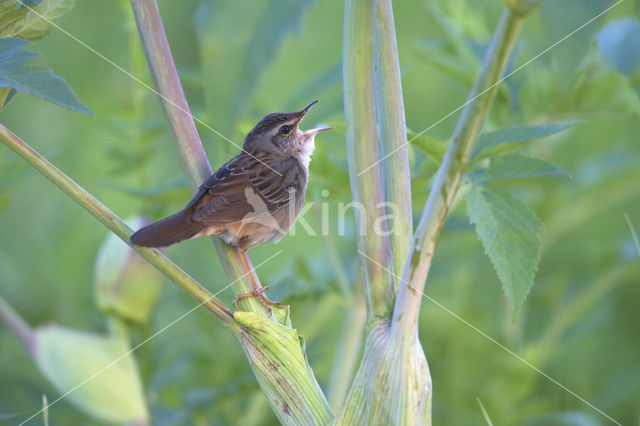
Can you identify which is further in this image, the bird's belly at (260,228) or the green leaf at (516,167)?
the bird's belly at (260,228)

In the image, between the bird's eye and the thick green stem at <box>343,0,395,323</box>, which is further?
the bird's eye

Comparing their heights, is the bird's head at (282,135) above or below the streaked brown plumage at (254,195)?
above

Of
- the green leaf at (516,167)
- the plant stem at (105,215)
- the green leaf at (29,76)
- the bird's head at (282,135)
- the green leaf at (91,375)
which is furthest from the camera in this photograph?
the bird's head at (282,135)

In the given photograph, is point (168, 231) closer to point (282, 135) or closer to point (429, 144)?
point (429, 144)

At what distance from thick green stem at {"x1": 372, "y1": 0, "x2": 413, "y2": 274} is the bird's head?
2.46 ft

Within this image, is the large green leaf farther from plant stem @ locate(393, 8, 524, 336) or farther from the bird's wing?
plant stem @ locate(393, 8, 524, 336)

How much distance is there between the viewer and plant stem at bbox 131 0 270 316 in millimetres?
1129

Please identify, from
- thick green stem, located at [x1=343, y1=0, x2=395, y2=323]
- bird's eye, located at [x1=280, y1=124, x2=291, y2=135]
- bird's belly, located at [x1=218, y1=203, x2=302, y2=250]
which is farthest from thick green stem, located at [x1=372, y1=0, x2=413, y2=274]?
bird's eye, located at [x1=280, y1=124, x2=291, y2=135]

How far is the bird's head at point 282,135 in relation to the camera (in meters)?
1.91

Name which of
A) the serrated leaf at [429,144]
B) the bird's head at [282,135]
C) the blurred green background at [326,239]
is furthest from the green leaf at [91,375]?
the serrated leaf at [429,144]

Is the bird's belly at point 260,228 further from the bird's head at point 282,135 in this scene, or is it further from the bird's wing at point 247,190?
the bird's head at point 282,135

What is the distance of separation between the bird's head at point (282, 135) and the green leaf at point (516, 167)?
29.6 inches

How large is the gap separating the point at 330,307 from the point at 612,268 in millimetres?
965

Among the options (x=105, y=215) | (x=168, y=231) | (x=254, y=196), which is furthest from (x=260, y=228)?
(x=105, y=215)
